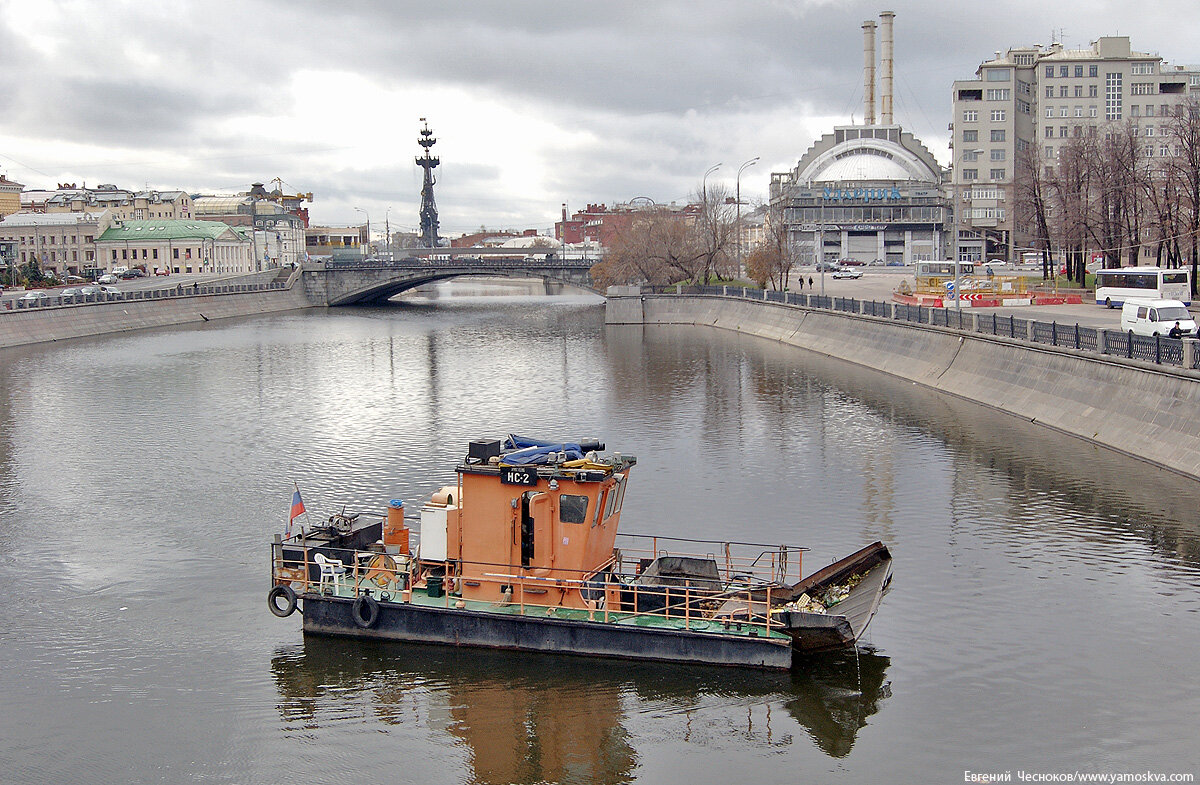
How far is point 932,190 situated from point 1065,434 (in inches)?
5703

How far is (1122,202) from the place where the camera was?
85500mm

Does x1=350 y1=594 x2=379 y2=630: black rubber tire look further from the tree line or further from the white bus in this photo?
the tree line

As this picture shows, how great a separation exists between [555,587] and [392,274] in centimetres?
13042

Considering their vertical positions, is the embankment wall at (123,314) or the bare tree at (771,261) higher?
the bare tree at (771,261)

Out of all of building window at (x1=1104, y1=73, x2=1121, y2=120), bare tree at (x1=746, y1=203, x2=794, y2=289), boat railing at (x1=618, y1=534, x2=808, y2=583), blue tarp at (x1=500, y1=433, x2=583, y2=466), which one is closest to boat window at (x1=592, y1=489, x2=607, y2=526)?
blue tarp at (x1=500, y1=433, x2=583, y2=466)

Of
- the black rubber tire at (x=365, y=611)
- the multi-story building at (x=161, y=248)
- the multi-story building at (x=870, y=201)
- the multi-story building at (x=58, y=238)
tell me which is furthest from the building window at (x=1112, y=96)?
the black rubber tire at (x=365, y=611)

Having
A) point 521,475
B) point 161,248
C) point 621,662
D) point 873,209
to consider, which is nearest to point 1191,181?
point 521,475

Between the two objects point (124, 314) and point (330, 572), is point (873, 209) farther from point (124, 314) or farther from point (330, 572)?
point (330, 572)

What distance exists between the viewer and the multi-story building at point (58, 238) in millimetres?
Answer: 160875

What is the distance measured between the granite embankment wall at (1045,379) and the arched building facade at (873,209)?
9977 cm

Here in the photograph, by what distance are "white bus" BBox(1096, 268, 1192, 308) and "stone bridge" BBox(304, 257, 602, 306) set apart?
261 ft

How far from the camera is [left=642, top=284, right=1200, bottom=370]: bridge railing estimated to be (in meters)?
38.3

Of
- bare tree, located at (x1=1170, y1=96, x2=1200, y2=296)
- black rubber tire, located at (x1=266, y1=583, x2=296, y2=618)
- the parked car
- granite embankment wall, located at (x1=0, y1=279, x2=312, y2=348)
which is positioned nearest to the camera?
black rubber tire, located at (x1=266, y1=583, x2=296, y2=618)

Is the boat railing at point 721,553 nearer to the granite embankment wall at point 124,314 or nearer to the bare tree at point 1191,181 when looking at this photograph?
the bare tree at point 1191,181
